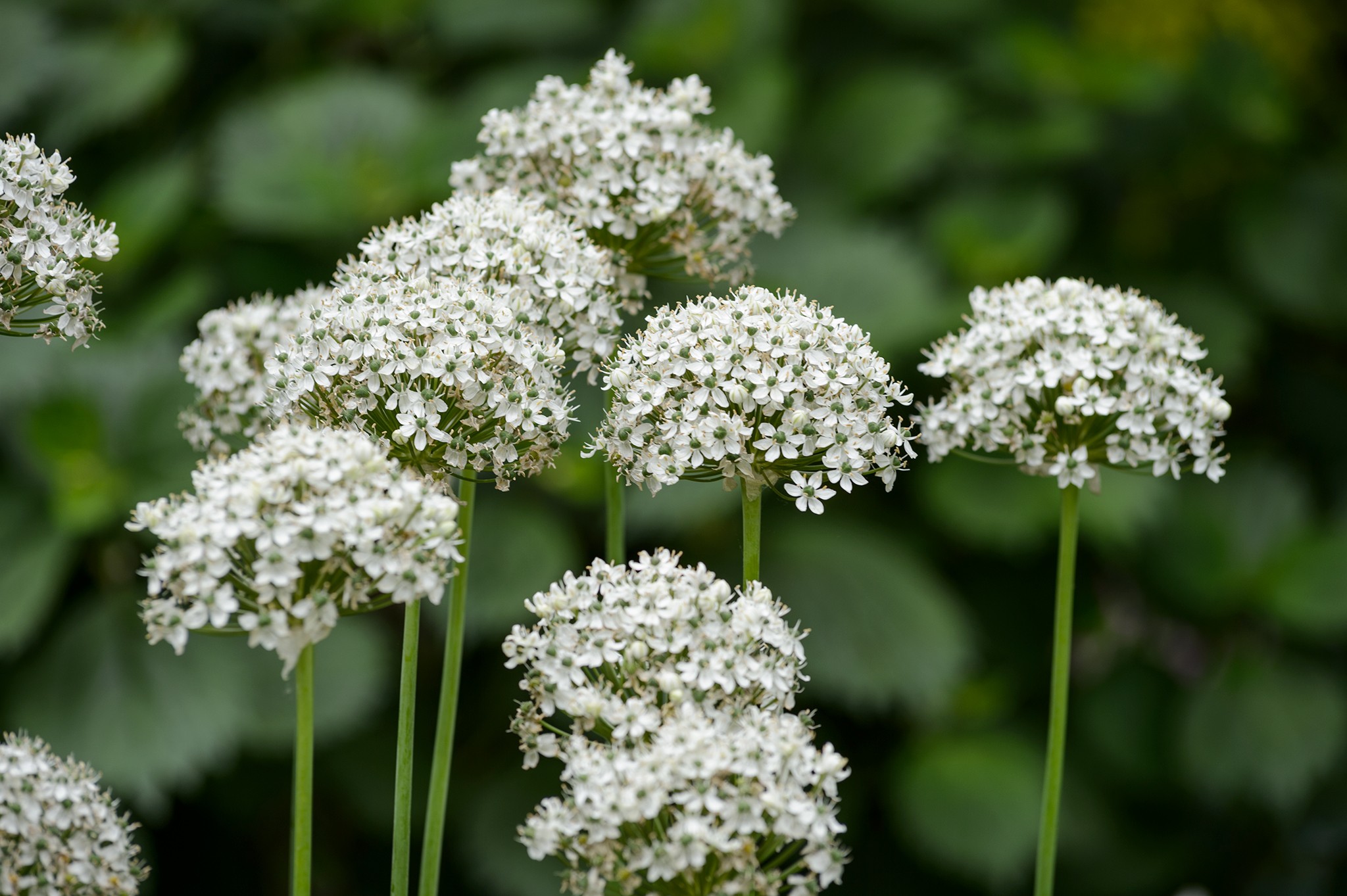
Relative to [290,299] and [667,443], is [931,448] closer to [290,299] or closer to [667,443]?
[667,443]

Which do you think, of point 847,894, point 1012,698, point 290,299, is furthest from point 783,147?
point 290,299

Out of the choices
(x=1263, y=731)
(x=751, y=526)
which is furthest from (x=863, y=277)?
(x=751, y=526)

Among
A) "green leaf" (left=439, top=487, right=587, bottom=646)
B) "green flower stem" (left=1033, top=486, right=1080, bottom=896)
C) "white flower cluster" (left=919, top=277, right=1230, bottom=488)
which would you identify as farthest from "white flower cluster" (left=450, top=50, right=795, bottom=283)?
"green leaf" (left=439, top=487, right=587, bottom=646)

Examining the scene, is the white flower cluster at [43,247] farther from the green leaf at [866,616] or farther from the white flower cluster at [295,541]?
the green leaf at [866,616]

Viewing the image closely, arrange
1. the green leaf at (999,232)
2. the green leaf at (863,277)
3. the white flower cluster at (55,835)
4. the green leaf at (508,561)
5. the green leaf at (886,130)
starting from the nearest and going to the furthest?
the white flower cluster at (55,835) < the green leaf at (508,561) < the green leaf at (863,277) < the green leaf at (999,232) < the green leaf at (886,130)

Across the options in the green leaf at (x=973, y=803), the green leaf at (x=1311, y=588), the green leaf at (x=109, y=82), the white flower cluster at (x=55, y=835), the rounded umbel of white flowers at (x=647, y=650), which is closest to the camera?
the rounded umbel of white flowers at (x=647, y=650)

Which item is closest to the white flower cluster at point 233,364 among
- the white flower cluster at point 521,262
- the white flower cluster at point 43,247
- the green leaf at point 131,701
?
the white flower cluster at point 521,262
